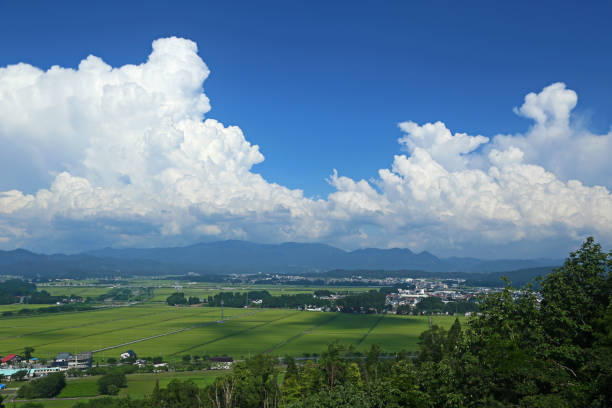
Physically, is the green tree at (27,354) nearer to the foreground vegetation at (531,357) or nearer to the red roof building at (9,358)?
the red roof building at (9,358)

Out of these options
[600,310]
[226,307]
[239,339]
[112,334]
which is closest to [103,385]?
[239,339]

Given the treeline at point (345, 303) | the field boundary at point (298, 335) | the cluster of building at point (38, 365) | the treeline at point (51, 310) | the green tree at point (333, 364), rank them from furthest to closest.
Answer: the treeline at point (345, 303)
the treeline at point (51, 310)
the field boundary at point (298, 335)
the cluster of building at point (38, 365)
the green tree at point (333, 364)

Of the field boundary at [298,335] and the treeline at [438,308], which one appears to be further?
the treeline at [438,308]

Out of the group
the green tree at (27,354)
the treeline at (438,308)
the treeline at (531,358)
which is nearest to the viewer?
the treeline at (531,358)

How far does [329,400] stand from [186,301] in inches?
4393

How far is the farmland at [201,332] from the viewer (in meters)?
61.2

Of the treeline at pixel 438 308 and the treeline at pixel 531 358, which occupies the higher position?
the treeline at pixel 531 358

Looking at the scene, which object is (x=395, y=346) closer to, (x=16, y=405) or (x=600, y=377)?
(x=16, y=405)

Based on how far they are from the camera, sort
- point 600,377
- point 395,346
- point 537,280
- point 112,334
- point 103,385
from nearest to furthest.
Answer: point 600,377 < point 537,280 < point 103,385 < point 395,346 < point 112,334

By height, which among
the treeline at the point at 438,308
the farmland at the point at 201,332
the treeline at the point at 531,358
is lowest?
the treeline at the point at 438,308

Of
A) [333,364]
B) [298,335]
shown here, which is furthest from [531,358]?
[298,335]

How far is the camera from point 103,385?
4194 cm

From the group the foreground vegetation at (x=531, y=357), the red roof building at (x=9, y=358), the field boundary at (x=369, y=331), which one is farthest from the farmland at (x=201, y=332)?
the foreground vegetation at (x=531, y=357)

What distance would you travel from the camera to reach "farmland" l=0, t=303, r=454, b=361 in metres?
61.2
